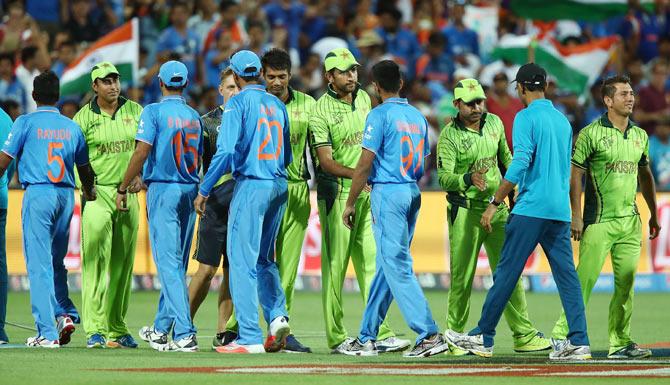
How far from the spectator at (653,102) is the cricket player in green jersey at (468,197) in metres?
13.0

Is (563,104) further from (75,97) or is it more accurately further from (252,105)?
(252,105)

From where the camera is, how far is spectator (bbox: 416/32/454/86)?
91.0 ft

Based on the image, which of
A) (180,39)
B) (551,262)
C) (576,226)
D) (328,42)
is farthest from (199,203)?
(328,42)

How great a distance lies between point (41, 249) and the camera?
14.2 meters

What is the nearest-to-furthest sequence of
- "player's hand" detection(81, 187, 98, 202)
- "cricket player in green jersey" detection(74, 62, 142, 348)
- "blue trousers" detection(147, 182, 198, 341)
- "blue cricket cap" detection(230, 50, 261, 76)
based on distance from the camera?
"blue cricket cap" detection(230, 50, 261, 76), "blue trousers" detection(147, 182, 198, 341), "player's hand" detection(81, 187, 98, 202), "cricket player in green jersey" detection(74, 62, 142, 348)

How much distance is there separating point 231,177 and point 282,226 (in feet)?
2.62

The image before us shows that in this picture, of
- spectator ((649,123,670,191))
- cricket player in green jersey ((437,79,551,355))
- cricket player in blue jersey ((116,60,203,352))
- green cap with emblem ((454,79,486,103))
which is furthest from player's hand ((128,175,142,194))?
spectator ((649,123,670,191))

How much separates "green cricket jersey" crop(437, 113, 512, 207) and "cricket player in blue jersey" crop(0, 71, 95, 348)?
12.0 feet

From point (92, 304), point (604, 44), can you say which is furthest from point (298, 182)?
point (604, 44)

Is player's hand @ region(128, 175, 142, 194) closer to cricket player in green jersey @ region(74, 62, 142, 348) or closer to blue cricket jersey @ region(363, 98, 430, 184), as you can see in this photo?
cricket player in green jersey @ region(74, 62, 142, 348)

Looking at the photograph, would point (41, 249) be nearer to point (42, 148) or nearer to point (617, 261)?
point (42, 148)

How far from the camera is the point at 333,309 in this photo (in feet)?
47.1

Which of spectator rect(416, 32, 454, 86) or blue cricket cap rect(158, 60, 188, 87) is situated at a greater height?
spectator rect(416, 32, 454, 86)

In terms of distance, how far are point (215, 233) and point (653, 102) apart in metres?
14.6
